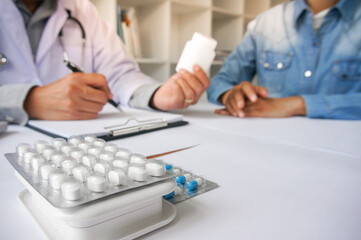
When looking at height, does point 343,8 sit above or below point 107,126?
above

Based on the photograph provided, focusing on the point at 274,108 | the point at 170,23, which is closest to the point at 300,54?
the point at 274,108

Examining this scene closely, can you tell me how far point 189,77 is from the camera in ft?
2.44

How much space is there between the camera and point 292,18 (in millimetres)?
1216

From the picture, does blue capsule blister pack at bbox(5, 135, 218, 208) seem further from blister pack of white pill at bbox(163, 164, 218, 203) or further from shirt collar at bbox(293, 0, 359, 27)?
shirt collar at bbox(293, 0, 359, 27)

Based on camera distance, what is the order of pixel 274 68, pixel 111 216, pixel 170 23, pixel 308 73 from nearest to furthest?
pixel 111 216, pixel 308 73, pixel 274 68, pixel 170 23

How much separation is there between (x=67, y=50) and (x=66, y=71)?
80mm

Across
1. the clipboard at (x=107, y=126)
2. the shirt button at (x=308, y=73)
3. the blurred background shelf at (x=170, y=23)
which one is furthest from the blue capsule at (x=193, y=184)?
the blurred background shelf at (x=170, y=23)

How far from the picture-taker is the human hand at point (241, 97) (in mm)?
815

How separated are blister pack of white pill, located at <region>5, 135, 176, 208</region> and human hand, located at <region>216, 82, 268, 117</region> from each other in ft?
1.92

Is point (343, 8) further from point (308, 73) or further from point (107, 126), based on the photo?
point (107, 126)

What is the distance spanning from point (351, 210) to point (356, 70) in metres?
1.05

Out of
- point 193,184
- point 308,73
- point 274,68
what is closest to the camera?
point 193,184

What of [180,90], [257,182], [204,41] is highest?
[204,41]

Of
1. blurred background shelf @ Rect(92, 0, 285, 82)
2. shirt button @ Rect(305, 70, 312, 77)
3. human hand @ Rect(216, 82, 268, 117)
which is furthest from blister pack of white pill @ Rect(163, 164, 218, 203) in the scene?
blurred background shelf @ Rect(92, 0, 285, 82)
